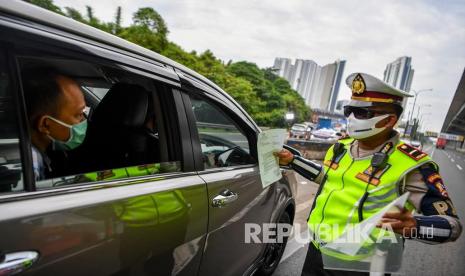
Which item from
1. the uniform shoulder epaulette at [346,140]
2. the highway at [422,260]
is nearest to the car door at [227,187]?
the uniform shoulder epaulette at [346,140]

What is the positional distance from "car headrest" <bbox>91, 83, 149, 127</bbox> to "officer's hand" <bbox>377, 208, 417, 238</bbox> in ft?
4.53

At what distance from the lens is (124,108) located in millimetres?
1771

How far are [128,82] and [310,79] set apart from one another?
12421cm

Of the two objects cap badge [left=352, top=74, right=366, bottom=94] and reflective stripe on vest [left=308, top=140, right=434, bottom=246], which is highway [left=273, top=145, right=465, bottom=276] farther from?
cap badge [left=352, top=74, right=366, bottom=94]

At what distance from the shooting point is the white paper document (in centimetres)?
173

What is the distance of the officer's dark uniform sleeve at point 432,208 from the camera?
129cm

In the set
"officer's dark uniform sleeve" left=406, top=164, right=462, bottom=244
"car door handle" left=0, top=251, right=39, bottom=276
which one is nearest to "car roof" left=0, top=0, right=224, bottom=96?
"car door handle" left=0, top=251, right=39, bottom=276

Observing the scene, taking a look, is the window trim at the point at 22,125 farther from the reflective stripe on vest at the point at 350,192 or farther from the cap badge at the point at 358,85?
the cap badge at the point at 358,85

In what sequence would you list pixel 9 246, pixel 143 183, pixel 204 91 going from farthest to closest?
pixel 204 91, pixel 143 183, pixel 9 246

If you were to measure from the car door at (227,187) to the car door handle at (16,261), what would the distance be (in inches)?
35.3

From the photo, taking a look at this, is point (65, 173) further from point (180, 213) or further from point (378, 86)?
point (378, 86)

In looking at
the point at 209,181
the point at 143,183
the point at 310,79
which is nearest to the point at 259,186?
the point at 209,181

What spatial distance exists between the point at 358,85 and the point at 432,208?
0.72 meters

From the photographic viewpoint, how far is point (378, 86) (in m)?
1.60
